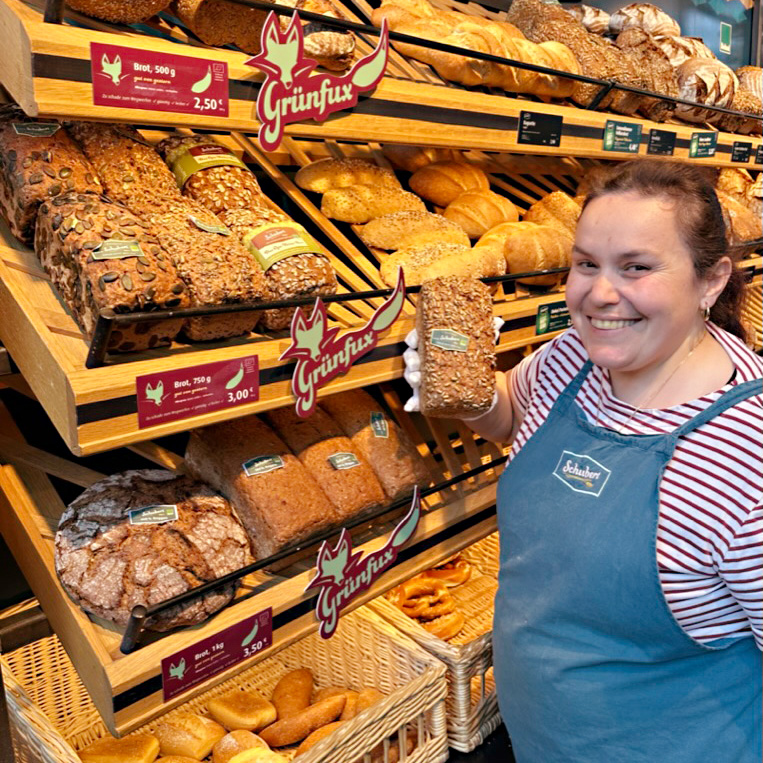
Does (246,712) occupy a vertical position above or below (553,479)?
below

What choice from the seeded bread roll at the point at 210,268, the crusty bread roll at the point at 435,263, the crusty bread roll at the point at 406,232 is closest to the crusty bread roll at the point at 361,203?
the crusty bread roll at the point at 406,232

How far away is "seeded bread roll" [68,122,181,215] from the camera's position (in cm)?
136

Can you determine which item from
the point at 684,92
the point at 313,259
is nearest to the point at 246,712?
the point at 313,259

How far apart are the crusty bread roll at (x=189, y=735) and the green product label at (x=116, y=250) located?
1.08 metres

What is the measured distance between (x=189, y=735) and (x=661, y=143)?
2142 millimetres

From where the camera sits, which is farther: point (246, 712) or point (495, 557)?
point (495, 557)

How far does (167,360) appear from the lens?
1.17 meters

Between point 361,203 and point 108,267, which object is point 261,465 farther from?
point 361,203

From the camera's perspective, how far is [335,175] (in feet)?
6.05

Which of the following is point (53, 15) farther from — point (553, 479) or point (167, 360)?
point (553, 479)

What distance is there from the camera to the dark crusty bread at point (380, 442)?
1700 millimetres

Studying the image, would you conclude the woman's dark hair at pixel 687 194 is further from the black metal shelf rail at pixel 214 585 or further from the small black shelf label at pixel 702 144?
the small black shelf label at pixel 702 144

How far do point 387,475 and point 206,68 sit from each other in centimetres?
91

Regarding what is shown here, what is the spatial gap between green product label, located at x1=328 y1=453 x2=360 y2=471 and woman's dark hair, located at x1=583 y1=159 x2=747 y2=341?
714 mm
